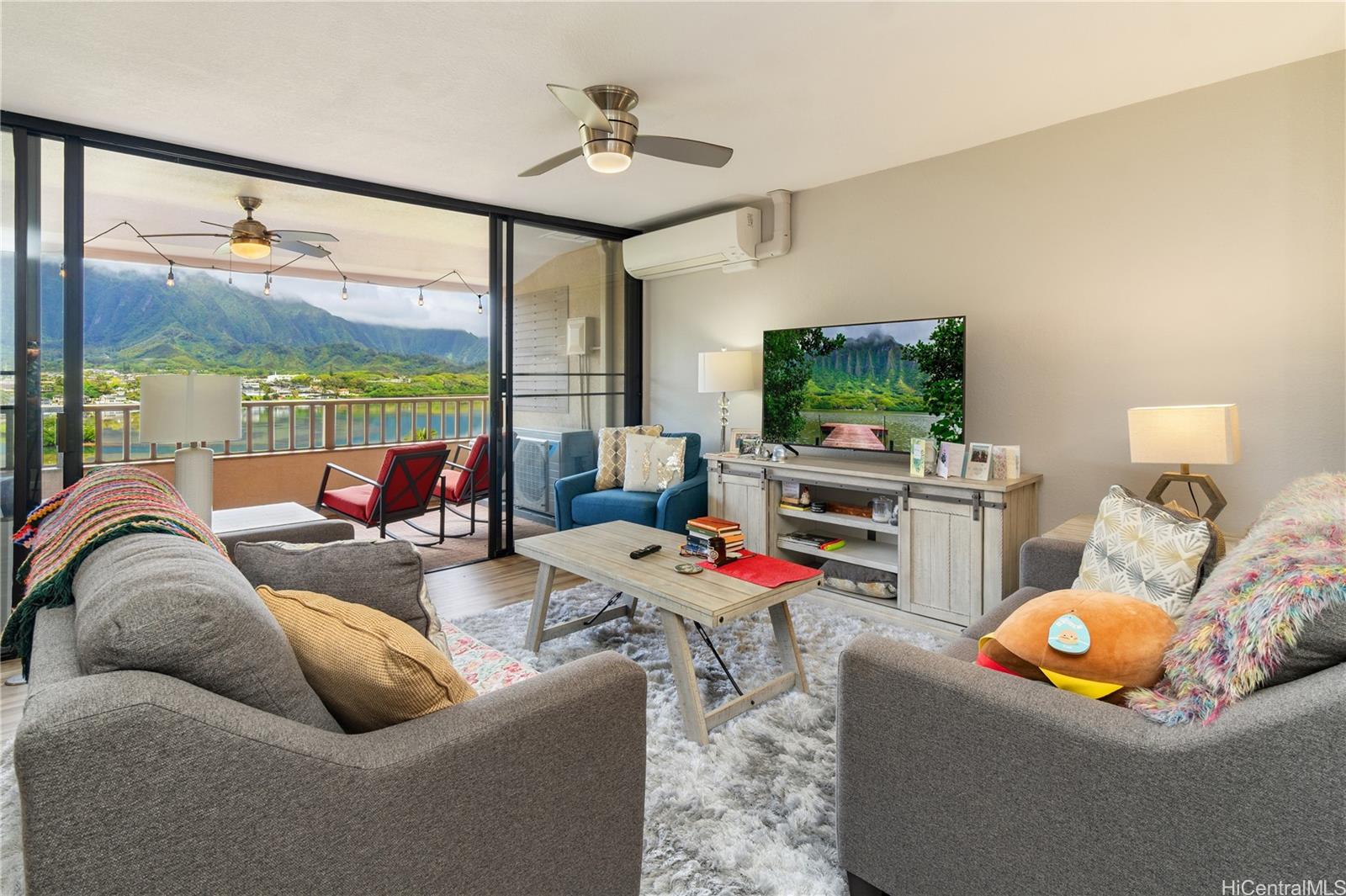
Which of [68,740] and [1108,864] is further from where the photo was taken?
[1108,864]

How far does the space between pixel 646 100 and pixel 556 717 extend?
2535mm

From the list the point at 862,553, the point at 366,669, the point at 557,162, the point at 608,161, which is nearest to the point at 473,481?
the point at 557,162

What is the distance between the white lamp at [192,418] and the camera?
2.65m

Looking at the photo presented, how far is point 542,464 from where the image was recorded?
16.1 ft

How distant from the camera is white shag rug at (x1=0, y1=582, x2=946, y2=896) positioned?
5.38 feet

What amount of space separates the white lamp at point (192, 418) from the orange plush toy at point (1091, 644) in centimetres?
280

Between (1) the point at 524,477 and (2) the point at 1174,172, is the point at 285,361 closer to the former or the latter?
(1) the point at 524,477

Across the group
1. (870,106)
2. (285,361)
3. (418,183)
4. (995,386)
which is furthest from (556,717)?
(285,361)

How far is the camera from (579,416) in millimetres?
5102

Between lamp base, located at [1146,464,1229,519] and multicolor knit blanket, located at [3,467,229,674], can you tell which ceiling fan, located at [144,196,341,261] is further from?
lamp base, located at [1146,464,1229,519]

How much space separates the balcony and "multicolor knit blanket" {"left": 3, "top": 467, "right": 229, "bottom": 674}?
3984mm

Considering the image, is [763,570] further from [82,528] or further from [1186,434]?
[82,528]

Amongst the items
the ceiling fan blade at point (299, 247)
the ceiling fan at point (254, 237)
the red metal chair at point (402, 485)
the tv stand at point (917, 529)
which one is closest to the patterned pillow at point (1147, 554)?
the tv stand at point (917, 529)

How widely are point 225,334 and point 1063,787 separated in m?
7.77
